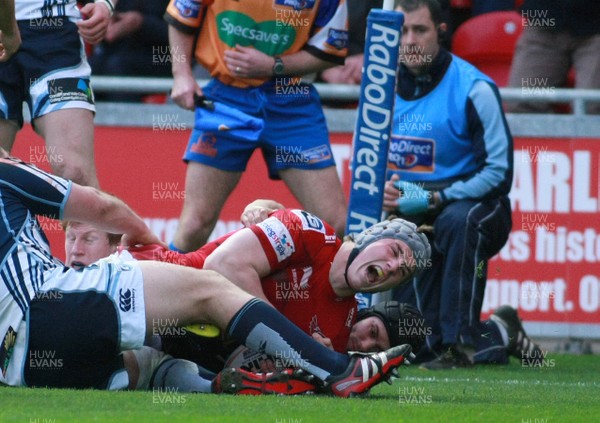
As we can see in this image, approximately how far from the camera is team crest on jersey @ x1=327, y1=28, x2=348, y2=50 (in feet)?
28.2

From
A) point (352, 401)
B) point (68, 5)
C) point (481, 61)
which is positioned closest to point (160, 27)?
point (481, 61)

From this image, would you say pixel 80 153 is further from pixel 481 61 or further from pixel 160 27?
pixel 481 61

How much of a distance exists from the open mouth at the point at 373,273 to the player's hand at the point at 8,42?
6.50 feet

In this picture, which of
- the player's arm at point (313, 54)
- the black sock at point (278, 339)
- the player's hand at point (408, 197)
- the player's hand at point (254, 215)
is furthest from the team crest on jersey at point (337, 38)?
the black sock at point (278, 339)

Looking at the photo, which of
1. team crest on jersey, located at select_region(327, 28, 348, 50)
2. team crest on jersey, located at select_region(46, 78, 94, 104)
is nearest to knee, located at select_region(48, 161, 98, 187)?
team crest on jersey, located at select_region(46, 78, 94, 104)

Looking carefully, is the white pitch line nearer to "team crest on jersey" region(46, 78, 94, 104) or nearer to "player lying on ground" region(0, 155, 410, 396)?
"player lying on ground" region(0, 155, 410, 396)

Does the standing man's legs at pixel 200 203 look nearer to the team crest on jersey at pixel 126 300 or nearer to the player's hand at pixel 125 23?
the team crest on jersey at pixel 126 300

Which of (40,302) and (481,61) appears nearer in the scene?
(40,302)

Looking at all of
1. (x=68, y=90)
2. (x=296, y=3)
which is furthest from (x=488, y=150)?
(x=68, y=90)

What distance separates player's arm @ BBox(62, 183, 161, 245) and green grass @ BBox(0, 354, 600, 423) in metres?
0.70

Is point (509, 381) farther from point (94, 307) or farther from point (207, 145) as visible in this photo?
point (94, 307)

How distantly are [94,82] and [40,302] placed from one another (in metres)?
4.39

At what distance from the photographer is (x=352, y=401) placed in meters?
5.74

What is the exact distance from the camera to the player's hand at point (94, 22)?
7.53 metres
